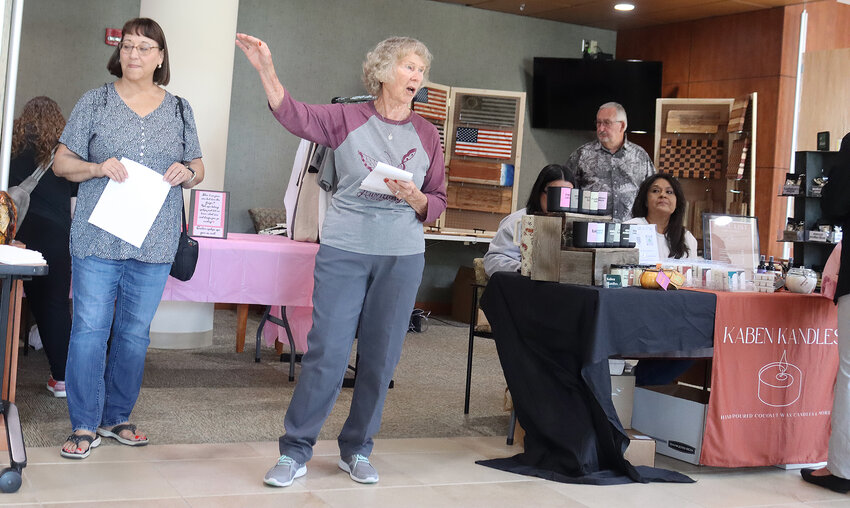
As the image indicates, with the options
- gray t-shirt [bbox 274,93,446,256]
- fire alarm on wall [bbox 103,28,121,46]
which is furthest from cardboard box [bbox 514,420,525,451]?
fire alarm on wall [bbox 103,28,121,46]

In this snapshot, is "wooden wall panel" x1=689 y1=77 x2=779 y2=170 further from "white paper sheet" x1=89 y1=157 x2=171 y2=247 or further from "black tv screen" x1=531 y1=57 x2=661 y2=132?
"white paper sheet" x1=89 y1=157 x2=171 y2=247

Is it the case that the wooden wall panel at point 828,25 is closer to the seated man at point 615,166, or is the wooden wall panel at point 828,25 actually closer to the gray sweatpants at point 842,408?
the seated man at point 615,166

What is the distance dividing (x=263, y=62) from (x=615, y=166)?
3.46 metres

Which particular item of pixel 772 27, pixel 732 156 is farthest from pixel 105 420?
pixel 772 27

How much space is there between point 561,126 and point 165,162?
629cm

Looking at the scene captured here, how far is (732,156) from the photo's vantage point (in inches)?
312

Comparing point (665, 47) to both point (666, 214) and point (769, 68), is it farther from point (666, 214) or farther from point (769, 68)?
point (666, 214)

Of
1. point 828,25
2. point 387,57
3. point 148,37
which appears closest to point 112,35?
point 148,37

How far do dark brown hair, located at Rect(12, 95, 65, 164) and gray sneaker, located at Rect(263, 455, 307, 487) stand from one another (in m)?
1.93

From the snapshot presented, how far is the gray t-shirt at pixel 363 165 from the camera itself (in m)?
3.14

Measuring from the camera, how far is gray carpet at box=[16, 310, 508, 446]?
387 cm

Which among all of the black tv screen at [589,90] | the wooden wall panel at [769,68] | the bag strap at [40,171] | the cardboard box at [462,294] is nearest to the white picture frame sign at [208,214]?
the bag strap at [40,171]

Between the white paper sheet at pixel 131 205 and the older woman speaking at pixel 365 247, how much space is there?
593mm

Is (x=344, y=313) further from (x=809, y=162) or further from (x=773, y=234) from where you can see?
(x=773, y=234)
